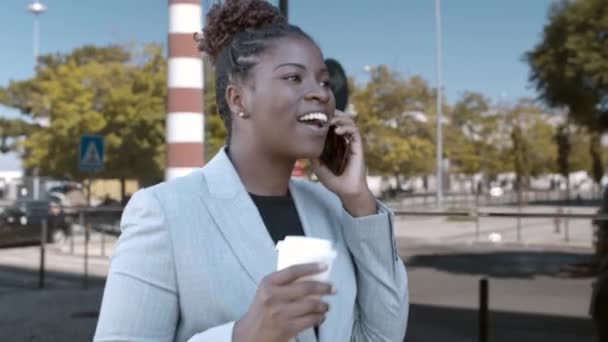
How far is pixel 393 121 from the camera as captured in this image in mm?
29562

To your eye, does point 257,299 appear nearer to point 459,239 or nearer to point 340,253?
point 340,253

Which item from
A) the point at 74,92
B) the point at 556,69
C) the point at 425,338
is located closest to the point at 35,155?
the point at 74,92

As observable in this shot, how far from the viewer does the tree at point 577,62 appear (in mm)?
15258

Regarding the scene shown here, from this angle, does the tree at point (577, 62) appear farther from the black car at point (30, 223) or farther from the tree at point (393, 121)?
the tree at point (393, 121)

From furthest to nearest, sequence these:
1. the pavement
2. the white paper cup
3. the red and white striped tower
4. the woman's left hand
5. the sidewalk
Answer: the red and white striped tower
the sidewalk
the pavement
the woman's left hand
the white paper cup

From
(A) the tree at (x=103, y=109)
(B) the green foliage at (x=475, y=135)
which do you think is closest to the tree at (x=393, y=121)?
(B) the green foliage at (x=475, y=135)

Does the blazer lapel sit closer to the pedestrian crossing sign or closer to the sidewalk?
the sidewalk

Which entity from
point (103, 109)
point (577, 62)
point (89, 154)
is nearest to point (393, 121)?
point (103, 109)

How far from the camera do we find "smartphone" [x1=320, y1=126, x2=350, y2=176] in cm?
148

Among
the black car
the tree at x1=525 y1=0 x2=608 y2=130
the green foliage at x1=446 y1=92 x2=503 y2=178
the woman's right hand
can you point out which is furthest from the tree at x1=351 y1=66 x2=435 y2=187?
the woman's right hand

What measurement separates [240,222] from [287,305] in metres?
0.29

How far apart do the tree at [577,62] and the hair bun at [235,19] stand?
14.6 m

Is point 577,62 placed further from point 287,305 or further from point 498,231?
point 287,305

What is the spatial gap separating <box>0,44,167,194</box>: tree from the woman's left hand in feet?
66.6
